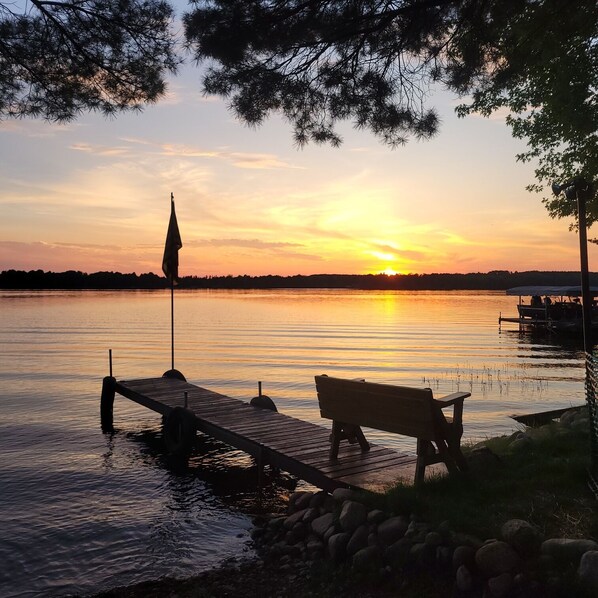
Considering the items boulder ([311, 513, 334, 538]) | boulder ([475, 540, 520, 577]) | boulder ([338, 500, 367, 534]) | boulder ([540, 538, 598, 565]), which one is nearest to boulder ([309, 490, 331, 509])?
boulder ([311, 513, 334, 538])

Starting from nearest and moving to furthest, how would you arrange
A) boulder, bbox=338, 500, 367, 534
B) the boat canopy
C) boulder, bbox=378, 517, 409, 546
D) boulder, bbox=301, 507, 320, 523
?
1. boulder, bbox=378, 517, 409, 546
2. boulder, bbox=338, 500, 367, 534
3. boulder, bbox=301, 507, 320, 523
4. the boat canopy

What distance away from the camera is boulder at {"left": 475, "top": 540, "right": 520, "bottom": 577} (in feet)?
18.2

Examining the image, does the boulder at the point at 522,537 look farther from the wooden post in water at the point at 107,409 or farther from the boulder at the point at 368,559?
the wooden post in water at the point at 107,409

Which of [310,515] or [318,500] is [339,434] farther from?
[310,515]

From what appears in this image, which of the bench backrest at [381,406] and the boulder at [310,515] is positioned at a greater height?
the bench backrest at [381,406]

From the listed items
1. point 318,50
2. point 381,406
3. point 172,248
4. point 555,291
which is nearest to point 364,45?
point 318,50

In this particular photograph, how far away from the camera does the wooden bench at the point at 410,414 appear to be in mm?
7379

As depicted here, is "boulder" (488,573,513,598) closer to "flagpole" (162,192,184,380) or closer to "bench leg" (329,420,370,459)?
"bench leg" (329,420,370,459)

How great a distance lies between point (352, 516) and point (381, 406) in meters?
1.55

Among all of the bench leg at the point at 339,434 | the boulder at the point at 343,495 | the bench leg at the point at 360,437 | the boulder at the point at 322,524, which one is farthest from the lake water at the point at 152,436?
the bench leg at the point at 360,437

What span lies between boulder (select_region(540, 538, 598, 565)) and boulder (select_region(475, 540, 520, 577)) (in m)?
0.31

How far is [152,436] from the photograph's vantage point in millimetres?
15969

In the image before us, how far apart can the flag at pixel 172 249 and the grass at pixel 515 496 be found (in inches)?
477

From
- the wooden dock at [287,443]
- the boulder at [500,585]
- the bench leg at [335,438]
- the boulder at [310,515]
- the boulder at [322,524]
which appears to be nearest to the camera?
the boulder at [500,585]
